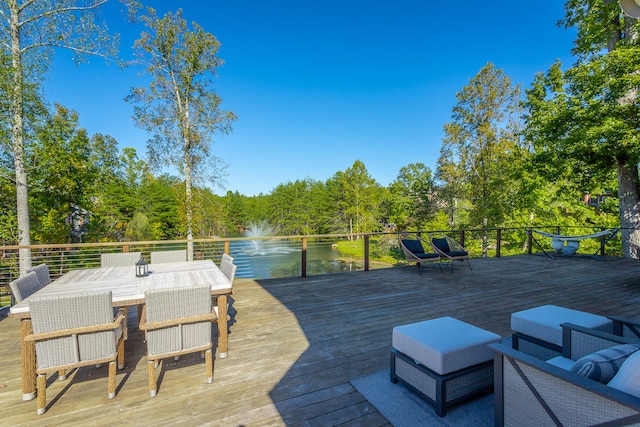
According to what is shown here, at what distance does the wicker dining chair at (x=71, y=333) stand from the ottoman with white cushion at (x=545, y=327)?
9.54ft

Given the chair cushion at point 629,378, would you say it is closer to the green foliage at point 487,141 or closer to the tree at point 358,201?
the green foliage at point 487,141

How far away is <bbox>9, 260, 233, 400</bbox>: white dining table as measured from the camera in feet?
6.86

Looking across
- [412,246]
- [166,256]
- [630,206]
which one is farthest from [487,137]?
[166,256]

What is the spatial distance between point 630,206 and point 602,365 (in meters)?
9.66

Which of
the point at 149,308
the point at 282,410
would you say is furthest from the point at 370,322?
the point at 149,308

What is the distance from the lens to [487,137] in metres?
14.1

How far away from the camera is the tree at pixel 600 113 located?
22.5 feet

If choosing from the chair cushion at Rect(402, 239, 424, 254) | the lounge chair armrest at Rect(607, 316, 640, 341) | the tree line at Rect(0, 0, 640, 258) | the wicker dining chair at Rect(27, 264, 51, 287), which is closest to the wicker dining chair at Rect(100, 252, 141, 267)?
the wicker dining chair at Rect(27, 264, 51, 287)

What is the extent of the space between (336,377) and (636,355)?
68.8 inches

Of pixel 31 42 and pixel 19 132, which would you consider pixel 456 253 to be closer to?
pixel 19 132

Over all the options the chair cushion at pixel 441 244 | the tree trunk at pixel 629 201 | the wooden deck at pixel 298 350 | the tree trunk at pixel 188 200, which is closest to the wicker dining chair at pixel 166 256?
the wooden deck at pixel 298 350

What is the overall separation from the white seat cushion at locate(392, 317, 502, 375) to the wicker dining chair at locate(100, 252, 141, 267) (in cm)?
330

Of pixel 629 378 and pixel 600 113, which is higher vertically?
pixel 600 113

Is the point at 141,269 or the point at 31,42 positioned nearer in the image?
the point at 141,269
